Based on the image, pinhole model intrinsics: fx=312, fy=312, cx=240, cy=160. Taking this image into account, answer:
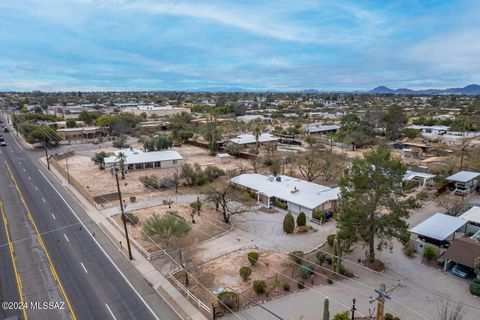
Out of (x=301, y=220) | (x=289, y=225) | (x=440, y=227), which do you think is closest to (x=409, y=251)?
(x=440, y=227)

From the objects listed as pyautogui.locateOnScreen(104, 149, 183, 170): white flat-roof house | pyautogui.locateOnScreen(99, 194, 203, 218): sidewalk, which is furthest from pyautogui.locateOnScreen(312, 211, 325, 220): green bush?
pyautogui.locateOnScreen(104, 149, 183, 170): white flat-roof house

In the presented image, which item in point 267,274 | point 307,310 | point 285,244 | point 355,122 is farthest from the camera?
point 355,122

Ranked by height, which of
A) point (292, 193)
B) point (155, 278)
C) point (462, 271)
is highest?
point (292, 193)

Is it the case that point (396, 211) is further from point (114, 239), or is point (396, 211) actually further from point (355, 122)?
point (355, 122)

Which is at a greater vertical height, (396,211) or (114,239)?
(396,211)

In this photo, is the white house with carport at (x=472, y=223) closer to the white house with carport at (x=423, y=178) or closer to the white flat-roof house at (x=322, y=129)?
the white house with carport at (x=423, y=178)

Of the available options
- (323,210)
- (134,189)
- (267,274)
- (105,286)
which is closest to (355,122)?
(323,210)

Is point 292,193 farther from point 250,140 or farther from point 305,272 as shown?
point 250,140
